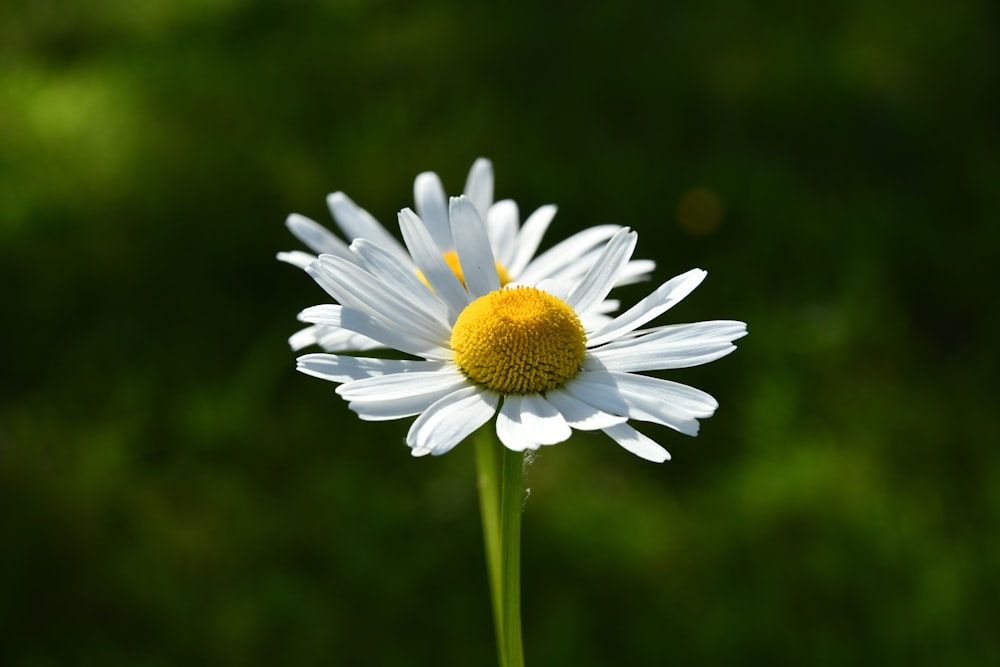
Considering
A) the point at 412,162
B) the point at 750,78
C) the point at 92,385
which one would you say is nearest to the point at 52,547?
the point at 92,385

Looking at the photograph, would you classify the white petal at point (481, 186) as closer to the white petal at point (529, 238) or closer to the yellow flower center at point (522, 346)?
the white petal at point (529, 238)

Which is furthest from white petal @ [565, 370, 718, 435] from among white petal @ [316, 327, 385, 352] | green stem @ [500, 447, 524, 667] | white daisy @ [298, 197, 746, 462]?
white petal @ [316, 327, 385, 352]

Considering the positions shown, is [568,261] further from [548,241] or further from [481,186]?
[548,241]

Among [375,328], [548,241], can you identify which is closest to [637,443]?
[375,328]

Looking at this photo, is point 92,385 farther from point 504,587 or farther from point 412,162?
point 504,587

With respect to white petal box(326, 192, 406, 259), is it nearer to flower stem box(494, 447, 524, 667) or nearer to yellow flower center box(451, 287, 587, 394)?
yellow flower center box(451, 287, 587, 394)

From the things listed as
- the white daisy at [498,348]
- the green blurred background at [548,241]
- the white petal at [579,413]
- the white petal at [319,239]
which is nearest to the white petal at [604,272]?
the white daisy at [498,348]
